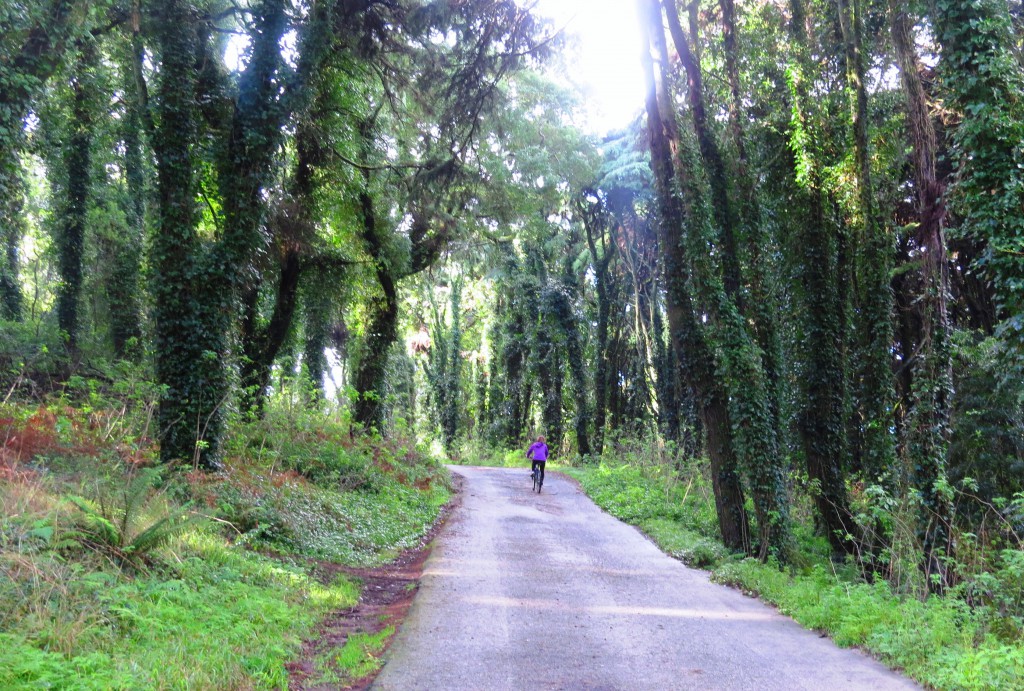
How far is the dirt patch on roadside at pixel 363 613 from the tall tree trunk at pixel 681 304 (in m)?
5.68

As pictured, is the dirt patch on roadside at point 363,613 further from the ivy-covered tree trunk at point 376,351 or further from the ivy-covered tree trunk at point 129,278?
the ivy-covered tree trunk at point 129,278

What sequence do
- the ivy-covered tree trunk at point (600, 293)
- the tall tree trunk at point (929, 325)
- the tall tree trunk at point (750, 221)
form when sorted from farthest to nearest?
the ivy-covered tree trunk at point (600, 293), the tall tree trunk at point (750, 221), the tall tree trunk at point (929, 325)

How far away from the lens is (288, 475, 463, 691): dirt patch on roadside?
6.17 meters

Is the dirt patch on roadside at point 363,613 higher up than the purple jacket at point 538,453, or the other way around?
the purple jacket at point 538,453

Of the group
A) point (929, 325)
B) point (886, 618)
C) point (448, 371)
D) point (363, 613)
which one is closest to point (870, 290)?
point (929, 325)

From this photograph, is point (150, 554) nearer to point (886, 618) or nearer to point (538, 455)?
point (886, 618)

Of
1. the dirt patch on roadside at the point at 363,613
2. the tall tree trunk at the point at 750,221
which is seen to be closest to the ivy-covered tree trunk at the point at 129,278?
the dirt patch on roadside at the point at 363,613

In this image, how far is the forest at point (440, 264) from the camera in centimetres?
878

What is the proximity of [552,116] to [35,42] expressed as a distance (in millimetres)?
16751

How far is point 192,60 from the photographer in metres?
13.2

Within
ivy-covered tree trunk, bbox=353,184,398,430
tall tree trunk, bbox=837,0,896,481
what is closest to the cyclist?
ivy-covered tree trunk, bbox=353,184,398,430

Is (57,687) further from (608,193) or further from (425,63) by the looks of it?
(608,193)

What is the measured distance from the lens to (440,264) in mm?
25984

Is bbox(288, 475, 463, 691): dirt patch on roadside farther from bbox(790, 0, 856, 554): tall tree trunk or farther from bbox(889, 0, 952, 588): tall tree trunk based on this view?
bbox(790, 0, 856, 554): tall tree trunk
